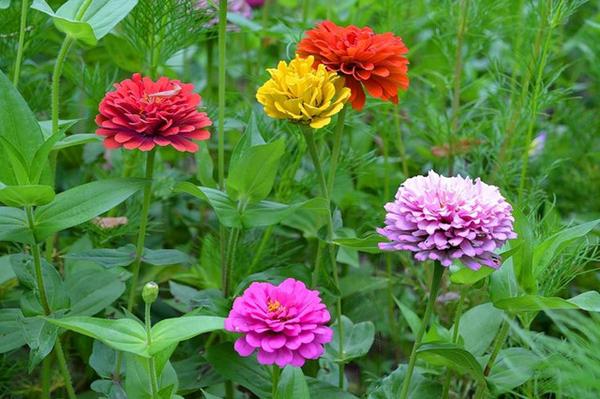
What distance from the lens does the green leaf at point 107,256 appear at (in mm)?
853

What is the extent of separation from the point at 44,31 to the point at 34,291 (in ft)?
1.38

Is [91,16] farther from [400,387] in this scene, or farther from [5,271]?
[400,387]

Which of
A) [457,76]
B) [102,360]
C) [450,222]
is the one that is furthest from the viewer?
[457,76]

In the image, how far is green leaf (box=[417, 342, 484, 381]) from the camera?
0.74m

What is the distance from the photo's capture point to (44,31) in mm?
1121

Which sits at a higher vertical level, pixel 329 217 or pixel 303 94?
pixel 303 94

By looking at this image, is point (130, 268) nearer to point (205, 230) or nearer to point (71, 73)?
point (205, 230)

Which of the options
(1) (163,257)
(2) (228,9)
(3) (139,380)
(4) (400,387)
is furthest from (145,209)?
(2) (228,9)

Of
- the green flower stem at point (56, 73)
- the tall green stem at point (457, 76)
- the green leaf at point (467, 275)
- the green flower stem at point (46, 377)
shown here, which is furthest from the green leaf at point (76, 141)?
the tall green stem at point (457, 76)

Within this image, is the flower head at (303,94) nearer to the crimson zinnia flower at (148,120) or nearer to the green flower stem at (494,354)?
the crimson zinnia flower at (148,120)

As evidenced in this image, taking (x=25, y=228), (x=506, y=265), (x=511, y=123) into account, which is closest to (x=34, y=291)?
(x=25, y=228)

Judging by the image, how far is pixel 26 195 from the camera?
2.41ft

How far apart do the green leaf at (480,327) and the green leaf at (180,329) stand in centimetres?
31

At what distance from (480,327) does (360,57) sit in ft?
1.01
